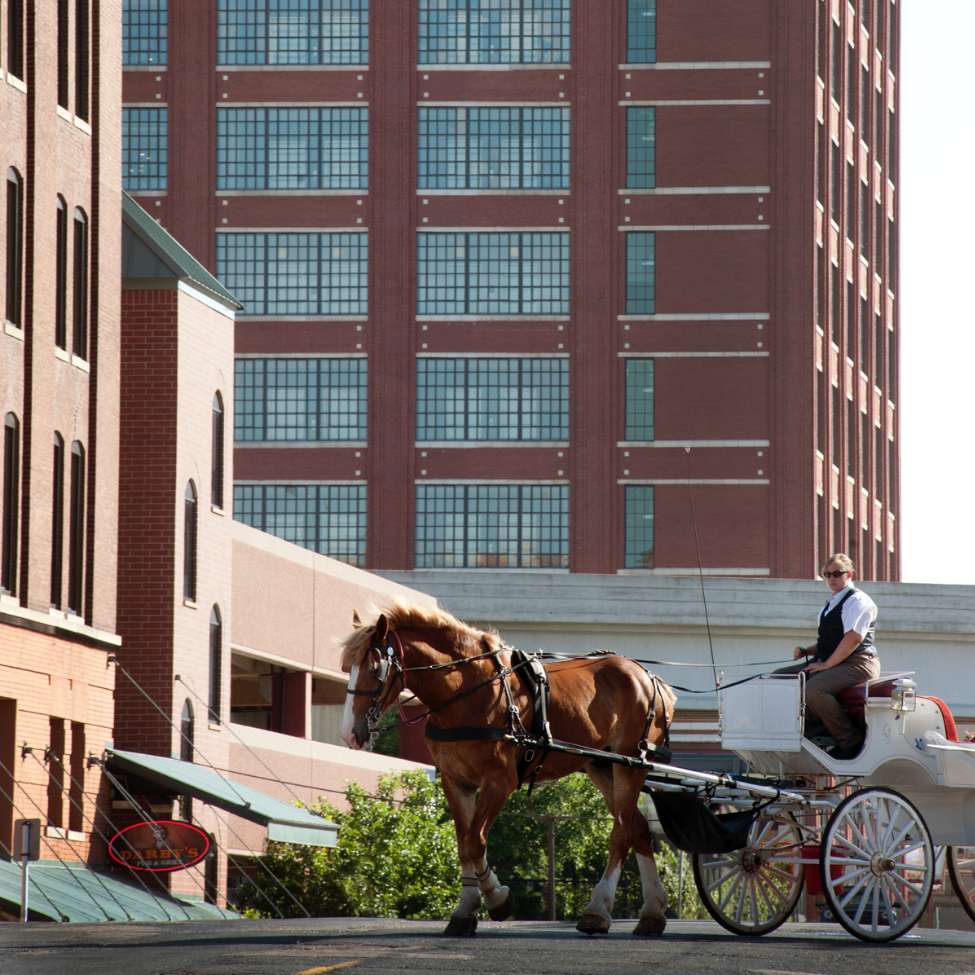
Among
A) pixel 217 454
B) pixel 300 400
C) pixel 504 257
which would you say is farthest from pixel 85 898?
pixel 504 257

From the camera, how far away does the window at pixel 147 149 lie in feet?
291

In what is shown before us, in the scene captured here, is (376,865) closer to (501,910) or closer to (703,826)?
(703,826)

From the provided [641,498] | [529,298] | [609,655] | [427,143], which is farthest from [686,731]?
[609,655]

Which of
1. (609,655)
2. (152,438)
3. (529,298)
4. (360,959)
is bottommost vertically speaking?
(360,959)

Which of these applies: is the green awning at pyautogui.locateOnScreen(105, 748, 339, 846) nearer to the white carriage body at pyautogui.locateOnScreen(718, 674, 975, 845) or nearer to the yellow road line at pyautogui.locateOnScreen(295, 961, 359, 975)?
the white carriage body at pyautogui.locateOnScreen(718, 674, 975, 845)

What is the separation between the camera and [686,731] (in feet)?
231

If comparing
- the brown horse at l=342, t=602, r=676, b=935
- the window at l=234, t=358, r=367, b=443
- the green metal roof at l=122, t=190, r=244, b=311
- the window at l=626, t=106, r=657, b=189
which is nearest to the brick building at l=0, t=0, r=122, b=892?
the green metal roof at l=122, t=190, r=244, b=311

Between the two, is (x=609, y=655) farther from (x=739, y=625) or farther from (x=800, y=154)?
(x=800, y=154)

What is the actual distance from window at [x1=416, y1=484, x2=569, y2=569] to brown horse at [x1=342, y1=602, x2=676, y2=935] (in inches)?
2643

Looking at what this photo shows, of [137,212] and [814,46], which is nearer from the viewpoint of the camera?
[137,212]

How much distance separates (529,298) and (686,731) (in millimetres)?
23019

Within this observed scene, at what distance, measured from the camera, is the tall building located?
8656 centimetres

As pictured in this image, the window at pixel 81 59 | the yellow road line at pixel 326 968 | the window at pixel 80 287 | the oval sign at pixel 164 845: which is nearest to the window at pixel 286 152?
the window at pixel 81 59

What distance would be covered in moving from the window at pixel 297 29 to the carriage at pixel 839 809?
72.3 meters
